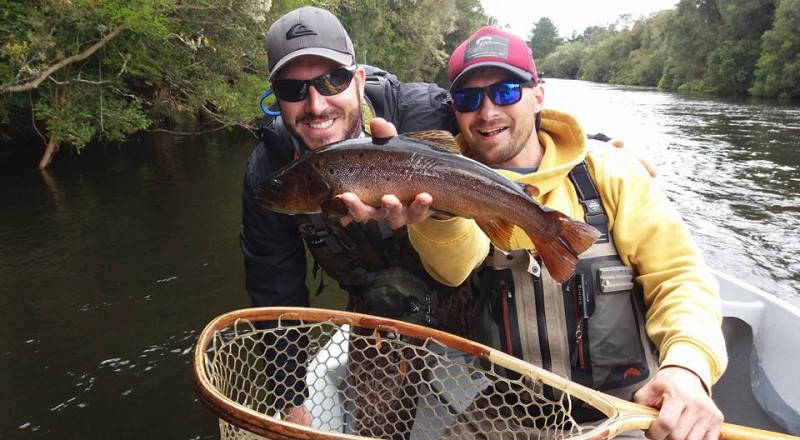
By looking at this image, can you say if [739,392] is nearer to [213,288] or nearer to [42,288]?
[213,288]

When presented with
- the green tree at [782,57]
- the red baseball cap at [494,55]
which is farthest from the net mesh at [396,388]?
the green tree at [782,57]

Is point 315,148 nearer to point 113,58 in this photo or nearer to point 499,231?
point 499,231

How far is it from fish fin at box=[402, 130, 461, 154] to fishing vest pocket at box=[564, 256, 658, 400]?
80 cm

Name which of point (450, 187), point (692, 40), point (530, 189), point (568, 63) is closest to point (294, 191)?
point (450, 187)

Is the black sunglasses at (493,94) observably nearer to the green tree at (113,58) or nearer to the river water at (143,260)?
the river water at (143,260)

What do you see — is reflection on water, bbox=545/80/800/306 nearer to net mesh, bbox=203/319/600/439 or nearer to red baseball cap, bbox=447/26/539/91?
red baseball cap, bbox=447/26/539/91

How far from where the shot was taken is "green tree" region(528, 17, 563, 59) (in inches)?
6803

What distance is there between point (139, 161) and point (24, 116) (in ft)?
9.43

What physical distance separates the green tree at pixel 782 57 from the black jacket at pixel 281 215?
3635 cm

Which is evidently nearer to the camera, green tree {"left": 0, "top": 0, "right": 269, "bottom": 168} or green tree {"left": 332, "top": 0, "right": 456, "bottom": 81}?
green tree {"left": 0, "top": 0, "right": 269, "bottom": 168}

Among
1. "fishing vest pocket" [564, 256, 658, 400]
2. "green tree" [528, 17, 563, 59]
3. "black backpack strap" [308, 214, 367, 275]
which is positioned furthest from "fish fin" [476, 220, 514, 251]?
"green tree" [528, 17, 563, 59]

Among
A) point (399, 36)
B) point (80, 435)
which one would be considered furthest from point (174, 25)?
point (399, 36)

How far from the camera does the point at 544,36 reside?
176500mm

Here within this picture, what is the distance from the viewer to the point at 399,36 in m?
28.5
